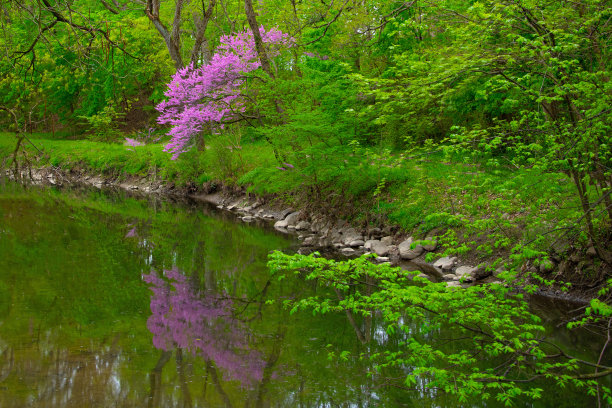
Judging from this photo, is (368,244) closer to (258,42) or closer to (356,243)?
(356,243)

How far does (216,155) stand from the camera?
20.3 metres

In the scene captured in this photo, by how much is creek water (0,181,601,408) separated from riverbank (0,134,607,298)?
1.29m

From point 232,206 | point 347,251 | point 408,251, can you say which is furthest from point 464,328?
point 232,206

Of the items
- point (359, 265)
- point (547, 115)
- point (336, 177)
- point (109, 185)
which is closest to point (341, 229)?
point (336, 177)

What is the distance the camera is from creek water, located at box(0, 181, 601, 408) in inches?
213

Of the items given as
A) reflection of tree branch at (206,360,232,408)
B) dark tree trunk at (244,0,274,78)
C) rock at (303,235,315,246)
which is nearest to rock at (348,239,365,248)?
rock at (303,235,315,246)

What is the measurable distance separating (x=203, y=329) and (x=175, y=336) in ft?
1.39

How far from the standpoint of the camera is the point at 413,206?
11570 millimetres

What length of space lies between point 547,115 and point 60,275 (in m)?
8.48

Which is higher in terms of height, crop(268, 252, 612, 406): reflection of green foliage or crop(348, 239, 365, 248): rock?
crop(348, 239, 365, 248): rock

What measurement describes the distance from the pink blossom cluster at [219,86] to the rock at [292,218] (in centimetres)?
346

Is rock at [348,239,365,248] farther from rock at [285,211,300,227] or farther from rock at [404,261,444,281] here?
rock at [285,211,300,227]

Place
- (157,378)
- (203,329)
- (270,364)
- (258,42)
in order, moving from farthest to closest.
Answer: (258,42)
(203,329)
(270,364)
(157,378)

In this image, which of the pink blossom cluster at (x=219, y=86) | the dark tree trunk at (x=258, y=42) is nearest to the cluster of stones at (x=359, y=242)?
the pink blossom cluster at (x=219, y=86)
